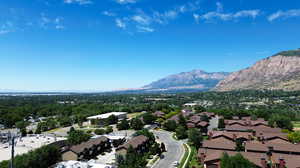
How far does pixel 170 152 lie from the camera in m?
43.4

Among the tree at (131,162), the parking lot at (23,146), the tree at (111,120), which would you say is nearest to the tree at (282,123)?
the tree at (131,162)

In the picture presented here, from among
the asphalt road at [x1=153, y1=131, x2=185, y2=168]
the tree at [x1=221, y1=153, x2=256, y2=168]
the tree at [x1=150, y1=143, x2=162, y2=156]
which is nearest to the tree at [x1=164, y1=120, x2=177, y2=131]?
the asphalt road at [x1=153, y1=131, x2=185, y2=168]

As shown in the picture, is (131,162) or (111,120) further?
(111,120)

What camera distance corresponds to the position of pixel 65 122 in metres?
83.4

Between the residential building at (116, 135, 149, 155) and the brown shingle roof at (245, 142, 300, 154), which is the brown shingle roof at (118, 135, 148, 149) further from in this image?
the brown shingle roof at (245, 142, 300, 154)

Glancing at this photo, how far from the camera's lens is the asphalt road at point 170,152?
36.4 meters

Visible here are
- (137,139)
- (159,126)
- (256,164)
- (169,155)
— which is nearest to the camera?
(256,164)

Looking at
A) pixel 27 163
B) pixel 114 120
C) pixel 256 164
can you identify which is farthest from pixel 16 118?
pixel 256 164

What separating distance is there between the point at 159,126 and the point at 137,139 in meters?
30.5

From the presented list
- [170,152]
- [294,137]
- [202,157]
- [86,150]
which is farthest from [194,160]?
[294,137]

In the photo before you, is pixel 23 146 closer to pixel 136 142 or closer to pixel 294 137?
pixel 136 142

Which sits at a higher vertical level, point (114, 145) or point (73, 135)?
point (73, 135)

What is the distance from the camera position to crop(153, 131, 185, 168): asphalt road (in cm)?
3643

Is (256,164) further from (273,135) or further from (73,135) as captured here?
(73,135)
